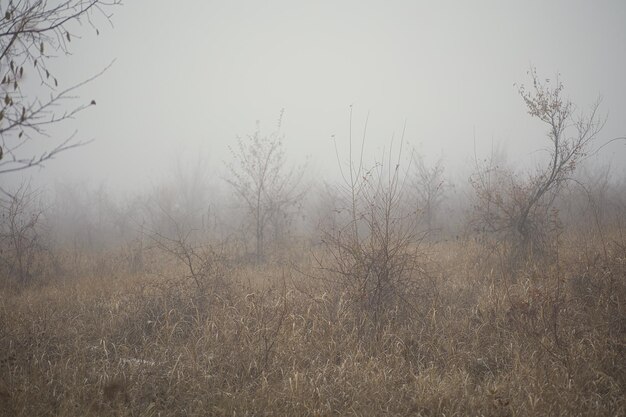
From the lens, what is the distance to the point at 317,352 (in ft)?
11.7

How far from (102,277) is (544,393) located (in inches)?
295

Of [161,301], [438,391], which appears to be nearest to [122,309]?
[161,301]

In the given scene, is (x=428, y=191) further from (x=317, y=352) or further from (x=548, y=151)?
(x=317, y=352)

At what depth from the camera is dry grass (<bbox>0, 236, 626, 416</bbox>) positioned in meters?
2.74

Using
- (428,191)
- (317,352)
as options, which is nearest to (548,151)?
(428,191)

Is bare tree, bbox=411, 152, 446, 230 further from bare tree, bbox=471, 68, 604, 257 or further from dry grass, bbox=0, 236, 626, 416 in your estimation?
dry grass, bbox=0, 236, 626, 416

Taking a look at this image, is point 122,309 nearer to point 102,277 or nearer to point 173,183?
point 102,277

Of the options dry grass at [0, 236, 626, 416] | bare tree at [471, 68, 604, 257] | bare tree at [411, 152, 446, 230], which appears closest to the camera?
dry grass at [0, 236, 626, 416]

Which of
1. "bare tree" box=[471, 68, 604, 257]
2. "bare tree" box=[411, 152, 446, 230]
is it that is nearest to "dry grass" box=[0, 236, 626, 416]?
"bare tree" box=[471, 68, 604, 257]

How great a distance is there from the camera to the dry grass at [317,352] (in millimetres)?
2742

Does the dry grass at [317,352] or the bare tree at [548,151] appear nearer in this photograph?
the dry grass at [317,352]

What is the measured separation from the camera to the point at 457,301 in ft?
15.4

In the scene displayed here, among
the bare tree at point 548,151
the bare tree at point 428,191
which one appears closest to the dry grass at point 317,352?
the bare tree at point 548,151

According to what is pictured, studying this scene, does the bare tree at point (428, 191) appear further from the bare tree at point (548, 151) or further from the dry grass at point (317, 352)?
the dry grass at point (317, 352)
